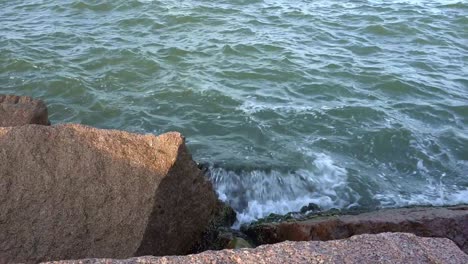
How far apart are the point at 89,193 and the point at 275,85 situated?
208 inches

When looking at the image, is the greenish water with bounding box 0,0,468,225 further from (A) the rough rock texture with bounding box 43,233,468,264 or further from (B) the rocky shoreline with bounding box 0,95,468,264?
(A) the rough rock texture with bounding box 43,233,468,264

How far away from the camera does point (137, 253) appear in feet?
14.0

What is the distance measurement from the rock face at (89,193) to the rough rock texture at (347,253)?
1158mm

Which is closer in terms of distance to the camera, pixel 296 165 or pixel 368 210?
pixel 368 210

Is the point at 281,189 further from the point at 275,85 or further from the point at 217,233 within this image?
the point at 275,85

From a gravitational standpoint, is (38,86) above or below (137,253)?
below

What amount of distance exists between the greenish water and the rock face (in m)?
1.79

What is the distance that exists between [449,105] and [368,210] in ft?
10.9

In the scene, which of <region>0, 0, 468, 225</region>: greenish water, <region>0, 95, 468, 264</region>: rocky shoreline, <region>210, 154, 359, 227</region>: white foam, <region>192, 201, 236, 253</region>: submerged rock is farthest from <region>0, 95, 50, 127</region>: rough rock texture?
<region>192, 201, 236, 253</region>: submerged rock

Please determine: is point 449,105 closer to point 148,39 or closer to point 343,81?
point 343,81

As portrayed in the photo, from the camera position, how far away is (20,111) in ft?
19.5

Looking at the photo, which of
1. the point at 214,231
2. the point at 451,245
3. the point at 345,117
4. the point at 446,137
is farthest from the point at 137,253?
the point at 446,137

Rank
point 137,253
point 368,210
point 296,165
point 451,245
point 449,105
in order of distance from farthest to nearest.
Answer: point 449,105
point 296,165
point 368,210
point 137,253
point 451,245

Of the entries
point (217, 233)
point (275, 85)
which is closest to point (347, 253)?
point (217, 233)
